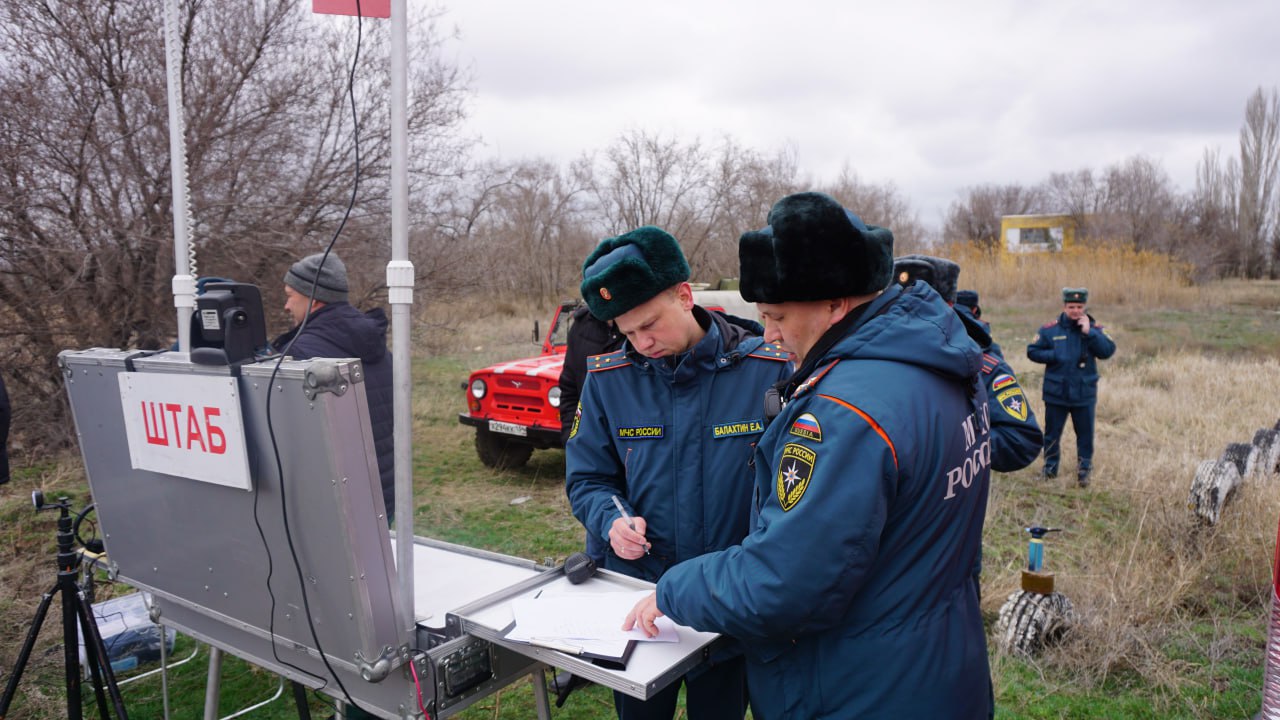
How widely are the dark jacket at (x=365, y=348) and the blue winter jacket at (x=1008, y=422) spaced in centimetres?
237

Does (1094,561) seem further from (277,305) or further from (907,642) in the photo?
(277,305)

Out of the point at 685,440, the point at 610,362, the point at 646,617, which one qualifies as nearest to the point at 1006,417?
the point at 685,440

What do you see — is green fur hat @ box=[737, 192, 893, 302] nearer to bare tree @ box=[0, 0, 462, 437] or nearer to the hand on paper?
the hand on paper

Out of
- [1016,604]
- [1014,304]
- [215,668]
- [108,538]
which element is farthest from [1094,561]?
[1014,304]

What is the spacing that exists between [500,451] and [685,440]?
19.7ft

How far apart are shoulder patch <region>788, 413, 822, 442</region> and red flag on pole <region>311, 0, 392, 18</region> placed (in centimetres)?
157

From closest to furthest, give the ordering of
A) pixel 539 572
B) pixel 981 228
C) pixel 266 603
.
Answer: pixel 266 603, pixel 539 572, pixel 981 228

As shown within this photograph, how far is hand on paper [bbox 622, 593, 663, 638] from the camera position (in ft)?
5.84

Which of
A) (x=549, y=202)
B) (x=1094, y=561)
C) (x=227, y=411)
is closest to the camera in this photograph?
(x=227, y=411)

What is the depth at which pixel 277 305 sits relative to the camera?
8.84m

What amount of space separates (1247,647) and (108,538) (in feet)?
16.6

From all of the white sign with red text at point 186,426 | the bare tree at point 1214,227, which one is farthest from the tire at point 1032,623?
the bare tree at point 1214,227

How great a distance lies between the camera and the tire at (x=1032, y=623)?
4.08 meters

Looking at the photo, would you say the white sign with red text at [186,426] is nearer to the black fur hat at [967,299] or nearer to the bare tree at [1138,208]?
the black fur hat at [967,299]
